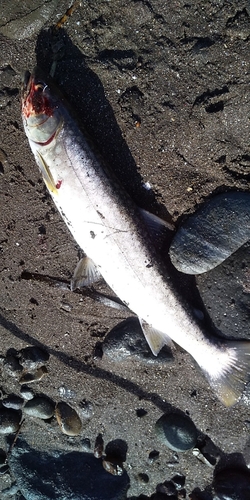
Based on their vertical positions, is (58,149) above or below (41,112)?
below

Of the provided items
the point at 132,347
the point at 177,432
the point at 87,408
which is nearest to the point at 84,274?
the point at 132,347

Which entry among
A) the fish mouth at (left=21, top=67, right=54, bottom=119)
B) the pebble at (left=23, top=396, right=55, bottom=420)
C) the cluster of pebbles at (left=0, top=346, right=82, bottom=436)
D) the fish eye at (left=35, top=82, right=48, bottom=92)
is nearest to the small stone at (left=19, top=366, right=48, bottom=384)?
the cluster of pebbles at (left=0, top=346, right=82, bottom=436)

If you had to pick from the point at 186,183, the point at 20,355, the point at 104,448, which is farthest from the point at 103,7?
the point at 104,448

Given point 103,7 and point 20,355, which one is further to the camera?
point 20,355

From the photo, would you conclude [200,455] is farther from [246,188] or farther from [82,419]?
[246,188]

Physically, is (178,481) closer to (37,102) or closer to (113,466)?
(113,466)

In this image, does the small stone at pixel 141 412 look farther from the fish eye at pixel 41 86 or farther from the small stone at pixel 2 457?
the fish eye at pixel 41 86

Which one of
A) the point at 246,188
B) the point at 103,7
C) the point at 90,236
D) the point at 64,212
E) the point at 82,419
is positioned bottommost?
the point at 82,419
